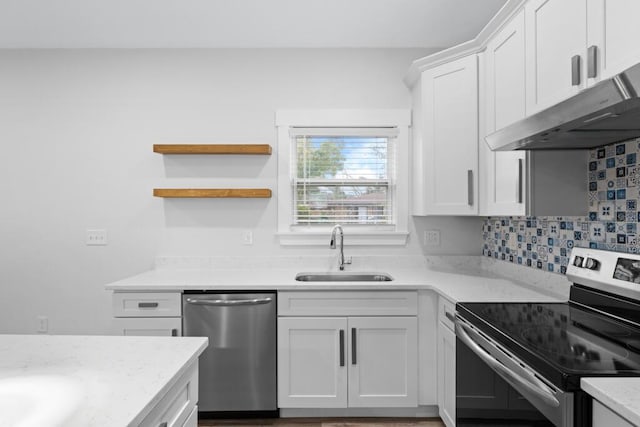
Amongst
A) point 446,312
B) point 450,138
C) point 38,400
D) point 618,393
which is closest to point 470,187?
point 450,138

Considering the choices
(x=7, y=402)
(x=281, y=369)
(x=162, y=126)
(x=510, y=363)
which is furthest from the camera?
(x=162, y=126)

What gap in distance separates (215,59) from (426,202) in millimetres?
1831

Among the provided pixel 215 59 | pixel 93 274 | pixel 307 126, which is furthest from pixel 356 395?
pixel 215 59

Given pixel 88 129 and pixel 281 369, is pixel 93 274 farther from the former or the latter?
pixel 281 369

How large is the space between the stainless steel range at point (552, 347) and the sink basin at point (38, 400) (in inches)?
44.3

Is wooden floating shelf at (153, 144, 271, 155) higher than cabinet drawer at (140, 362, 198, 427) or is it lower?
higher

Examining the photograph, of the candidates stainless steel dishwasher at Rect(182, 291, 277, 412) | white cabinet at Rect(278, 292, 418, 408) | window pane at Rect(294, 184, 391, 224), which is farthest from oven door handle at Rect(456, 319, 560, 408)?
window pane at Rect(294, 184, 391, 224)

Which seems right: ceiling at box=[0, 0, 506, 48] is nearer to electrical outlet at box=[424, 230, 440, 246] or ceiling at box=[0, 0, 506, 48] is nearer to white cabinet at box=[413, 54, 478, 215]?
white cabinet at box=[413, 54, 478, 215]

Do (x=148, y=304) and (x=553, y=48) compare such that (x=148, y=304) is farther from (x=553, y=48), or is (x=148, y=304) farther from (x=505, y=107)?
(x=553, y=48)

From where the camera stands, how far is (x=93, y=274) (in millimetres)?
2992

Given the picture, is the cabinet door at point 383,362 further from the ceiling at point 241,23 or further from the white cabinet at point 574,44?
the ceiling at point 241,23

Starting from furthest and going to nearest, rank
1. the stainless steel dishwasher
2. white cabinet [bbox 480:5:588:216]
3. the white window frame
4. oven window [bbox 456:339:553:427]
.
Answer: the white window frame → the stainless steel dishwasher → white cabinet [bbox 480:5:588:216] → oven window [bbox 456:339:553:427]

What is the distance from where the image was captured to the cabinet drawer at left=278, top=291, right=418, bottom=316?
235cm

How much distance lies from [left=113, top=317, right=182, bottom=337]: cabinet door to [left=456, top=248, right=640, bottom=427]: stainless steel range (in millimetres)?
1542
